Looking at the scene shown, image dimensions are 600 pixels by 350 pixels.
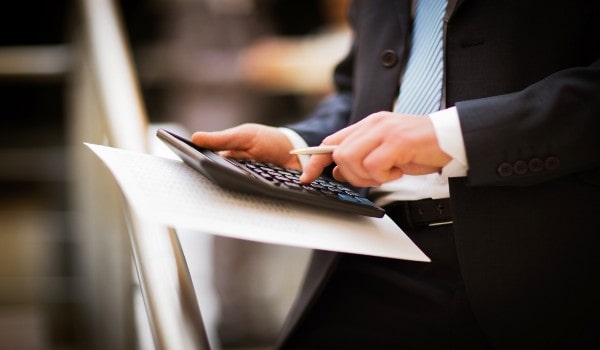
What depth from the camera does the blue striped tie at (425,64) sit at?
2.15 feet

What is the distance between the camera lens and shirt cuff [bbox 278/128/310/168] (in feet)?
2.37

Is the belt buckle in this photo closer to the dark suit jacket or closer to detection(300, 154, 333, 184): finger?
the dark suit jacket

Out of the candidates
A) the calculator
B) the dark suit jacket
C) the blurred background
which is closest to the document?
the calculator

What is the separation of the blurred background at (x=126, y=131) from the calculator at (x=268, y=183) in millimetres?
445

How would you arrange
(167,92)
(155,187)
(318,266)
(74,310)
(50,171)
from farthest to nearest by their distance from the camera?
(167,92) < (50,171) < (74,310) < (318,266) < (155,187)

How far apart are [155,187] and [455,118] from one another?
281 millimetres

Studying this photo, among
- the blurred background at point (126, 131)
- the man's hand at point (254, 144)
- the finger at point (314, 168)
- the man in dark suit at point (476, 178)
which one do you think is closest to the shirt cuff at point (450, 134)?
the man in dark suit at point (476, 178)

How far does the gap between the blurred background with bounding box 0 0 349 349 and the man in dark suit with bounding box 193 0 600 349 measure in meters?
0.43

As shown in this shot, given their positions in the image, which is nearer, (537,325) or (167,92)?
(537,325)

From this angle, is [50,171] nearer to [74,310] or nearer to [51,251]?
[51,251]

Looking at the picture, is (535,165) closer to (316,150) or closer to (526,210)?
(526,210)

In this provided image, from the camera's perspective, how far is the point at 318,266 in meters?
0.74

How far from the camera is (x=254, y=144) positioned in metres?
0.68

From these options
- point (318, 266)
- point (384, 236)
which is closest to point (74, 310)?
point (318, 266)
